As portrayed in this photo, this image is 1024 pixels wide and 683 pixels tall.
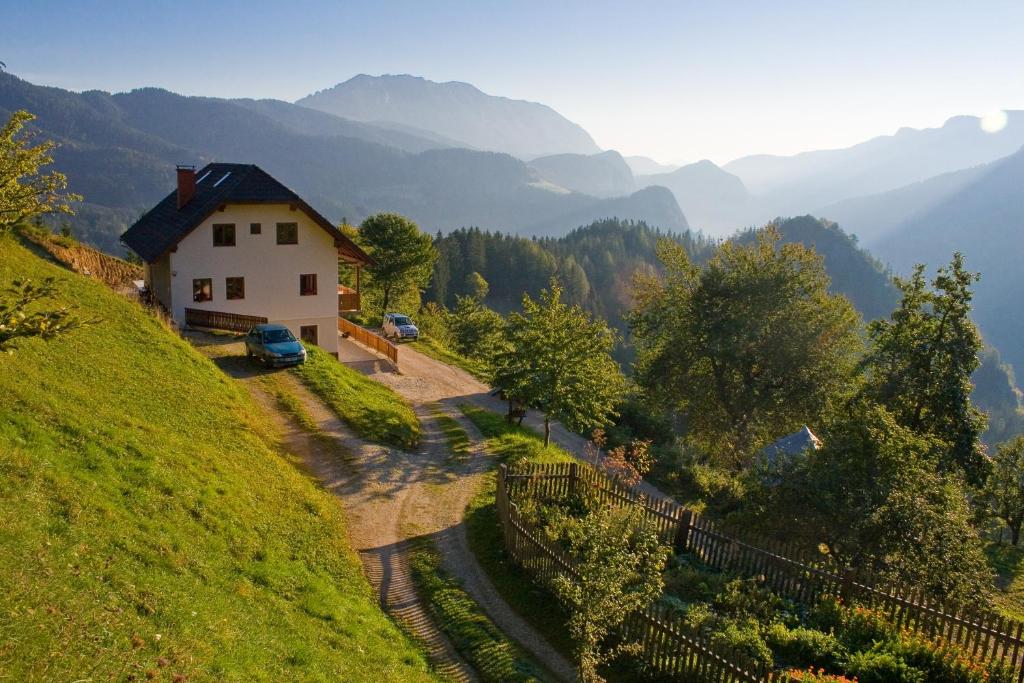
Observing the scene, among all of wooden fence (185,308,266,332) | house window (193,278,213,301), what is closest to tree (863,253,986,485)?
wooden fence (185,308,266,332)

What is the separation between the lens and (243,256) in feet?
128

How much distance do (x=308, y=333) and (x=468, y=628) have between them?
29167 mm

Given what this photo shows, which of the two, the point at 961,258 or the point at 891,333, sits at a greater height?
the point at 961,258

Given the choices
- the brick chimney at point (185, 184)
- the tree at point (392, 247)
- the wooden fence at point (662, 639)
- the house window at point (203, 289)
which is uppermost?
the brick chimney at point (185, 184)

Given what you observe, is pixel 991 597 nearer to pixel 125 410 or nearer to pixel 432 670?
pixel 432 670

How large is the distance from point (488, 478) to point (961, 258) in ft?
73.0

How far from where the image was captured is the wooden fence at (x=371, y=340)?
139 ft

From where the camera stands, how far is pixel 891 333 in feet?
107

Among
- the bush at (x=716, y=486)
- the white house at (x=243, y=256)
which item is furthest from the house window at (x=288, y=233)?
the bush at (x=716, y=486)

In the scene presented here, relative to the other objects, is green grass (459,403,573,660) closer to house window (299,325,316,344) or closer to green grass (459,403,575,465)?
green grass (459,403,575,465)

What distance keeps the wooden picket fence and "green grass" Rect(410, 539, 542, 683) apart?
1.94 m

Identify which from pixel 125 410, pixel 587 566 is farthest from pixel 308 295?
pixel 587 566

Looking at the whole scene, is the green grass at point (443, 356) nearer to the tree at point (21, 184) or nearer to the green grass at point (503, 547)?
the green grass at point (503, 547)

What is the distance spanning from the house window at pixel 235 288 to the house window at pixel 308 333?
3.77 meters
